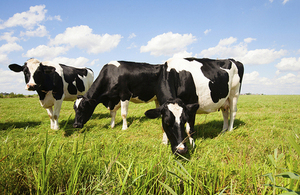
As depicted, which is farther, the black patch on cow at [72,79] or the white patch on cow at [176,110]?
the black patch on cow at [72,79]

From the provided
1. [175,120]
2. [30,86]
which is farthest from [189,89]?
[30,86]

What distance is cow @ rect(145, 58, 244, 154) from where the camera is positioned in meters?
3.47

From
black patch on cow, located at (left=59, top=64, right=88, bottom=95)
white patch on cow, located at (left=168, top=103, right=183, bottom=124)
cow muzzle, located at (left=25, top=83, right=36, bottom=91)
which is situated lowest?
white patch on cow, located at (left=168, top=103, right=183, bottom=124)

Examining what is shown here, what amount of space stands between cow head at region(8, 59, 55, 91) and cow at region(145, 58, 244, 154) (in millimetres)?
4385

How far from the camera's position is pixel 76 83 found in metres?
8.51

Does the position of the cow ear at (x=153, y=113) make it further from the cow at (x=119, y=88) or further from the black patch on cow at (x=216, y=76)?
the cow at (x=119, y=88)

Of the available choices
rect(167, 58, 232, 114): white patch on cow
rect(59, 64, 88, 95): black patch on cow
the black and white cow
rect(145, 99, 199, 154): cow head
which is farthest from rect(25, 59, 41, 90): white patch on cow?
rect(145, 99, 199, 154): cow head

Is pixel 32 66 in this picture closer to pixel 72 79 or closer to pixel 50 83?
pixel 50 83

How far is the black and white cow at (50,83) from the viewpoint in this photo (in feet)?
20.1

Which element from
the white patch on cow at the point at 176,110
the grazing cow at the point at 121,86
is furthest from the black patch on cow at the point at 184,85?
the grazing cow at the point at 121,86

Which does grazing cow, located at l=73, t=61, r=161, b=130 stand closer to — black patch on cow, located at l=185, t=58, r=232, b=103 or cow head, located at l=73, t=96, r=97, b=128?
cow head, located at l=73, t=96, r=97, b=128

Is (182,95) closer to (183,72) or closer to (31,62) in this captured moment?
(183,72)

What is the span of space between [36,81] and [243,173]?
666cm

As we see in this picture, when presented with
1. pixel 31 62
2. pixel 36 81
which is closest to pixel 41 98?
pixel 36 81
